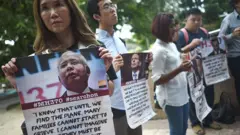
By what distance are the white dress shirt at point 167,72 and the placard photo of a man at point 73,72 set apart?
1313 millimetres

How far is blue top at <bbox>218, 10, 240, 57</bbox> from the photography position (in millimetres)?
3785

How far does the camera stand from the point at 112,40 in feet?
7.48

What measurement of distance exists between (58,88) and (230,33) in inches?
124

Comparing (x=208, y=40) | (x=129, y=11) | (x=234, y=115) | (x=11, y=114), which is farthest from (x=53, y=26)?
(x=129, y=11)

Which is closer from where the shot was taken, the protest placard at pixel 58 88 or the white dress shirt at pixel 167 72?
the protest placard at pixel 58 88

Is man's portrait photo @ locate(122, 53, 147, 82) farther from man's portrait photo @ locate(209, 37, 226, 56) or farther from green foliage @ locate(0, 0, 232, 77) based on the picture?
green foliage @ locate(0, 0, 232, 77)

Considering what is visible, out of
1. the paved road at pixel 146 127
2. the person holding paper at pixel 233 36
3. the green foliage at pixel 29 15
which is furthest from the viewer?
the green foliage at pixel 29 15

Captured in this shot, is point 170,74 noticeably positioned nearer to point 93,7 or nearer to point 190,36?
point 93,7

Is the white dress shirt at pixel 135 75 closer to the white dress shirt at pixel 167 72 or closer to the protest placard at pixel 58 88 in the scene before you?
the white dress shirt at pixel 167 72

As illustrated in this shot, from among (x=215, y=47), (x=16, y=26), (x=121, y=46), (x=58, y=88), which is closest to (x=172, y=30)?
(x=121, y=46)

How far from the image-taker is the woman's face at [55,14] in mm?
1481

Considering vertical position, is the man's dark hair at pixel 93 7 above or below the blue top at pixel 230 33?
above

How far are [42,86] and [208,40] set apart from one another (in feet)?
9.01

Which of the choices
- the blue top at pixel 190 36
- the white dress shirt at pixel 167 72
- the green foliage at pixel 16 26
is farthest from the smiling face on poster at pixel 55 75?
the green foliage at pixel 16 26
